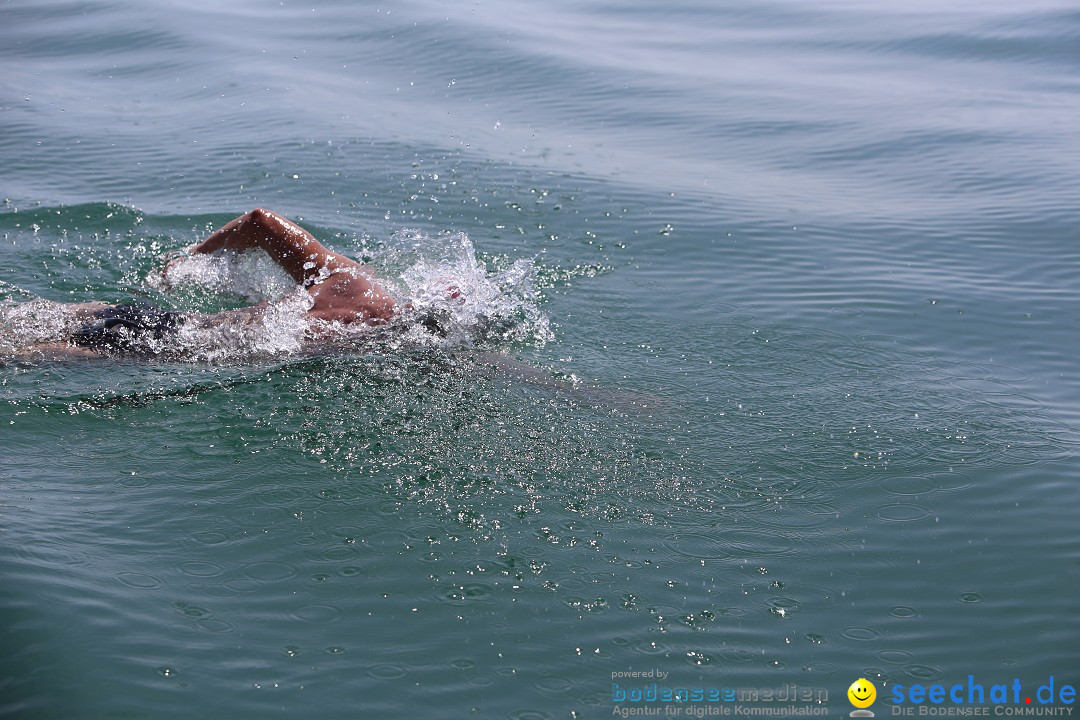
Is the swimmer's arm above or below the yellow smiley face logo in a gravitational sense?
above

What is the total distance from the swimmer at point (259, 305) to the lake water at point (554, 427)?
0.57 ft

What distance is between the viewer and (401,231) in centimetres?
830

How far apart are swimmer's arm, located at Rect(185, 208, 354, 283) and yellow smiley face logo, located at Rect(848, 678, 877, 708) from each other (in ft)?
13.1

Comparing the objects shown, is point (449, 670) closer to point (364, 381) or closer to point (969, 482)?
point (364, 381)

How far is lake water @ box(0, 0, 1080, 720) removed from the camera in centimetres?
379

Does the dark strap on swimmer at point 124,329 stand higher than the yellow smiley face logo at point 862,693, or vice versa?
the dark strap on swimmer at point 124,329

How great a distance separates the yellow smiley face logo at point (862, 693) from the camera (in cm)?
365

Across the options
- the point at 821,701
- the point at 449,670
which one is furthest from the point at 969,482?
the point at 449,670

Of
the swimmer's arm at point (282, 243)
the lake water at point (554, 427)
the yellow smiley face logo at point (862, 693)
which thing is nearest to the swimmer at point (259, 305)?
the swimmer's arm at point (282, 243)

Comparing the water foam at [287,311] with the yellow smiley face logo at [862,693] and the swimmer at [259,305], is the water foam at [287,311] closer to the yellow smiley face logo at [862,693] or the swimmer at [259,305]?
the swimmer at [259,305]

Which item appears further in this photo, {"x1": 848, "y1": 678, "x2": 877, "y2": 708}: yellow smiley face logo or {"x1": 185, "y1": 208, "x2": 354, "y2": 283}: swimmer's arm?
{"x1": 185, "y1": 208, "x2": 354, "y2": 283}: swimmer's arm

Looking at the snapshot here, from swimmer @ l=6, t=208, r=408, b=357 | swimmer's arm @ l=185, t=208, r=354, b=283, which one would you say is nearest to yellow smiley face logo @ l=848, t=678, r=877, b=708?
swimmer @ l=6, t=208, r=408, b=357

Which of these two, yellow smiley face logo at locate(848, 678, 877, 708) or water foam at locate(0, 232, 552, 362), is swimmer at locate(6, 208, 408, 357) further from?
yellow smiley face logo at locate(848, 678, 877, 708)

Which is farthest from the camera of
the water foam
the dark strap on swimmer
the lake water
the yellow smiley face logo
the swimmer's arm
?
the swimmer's arm
